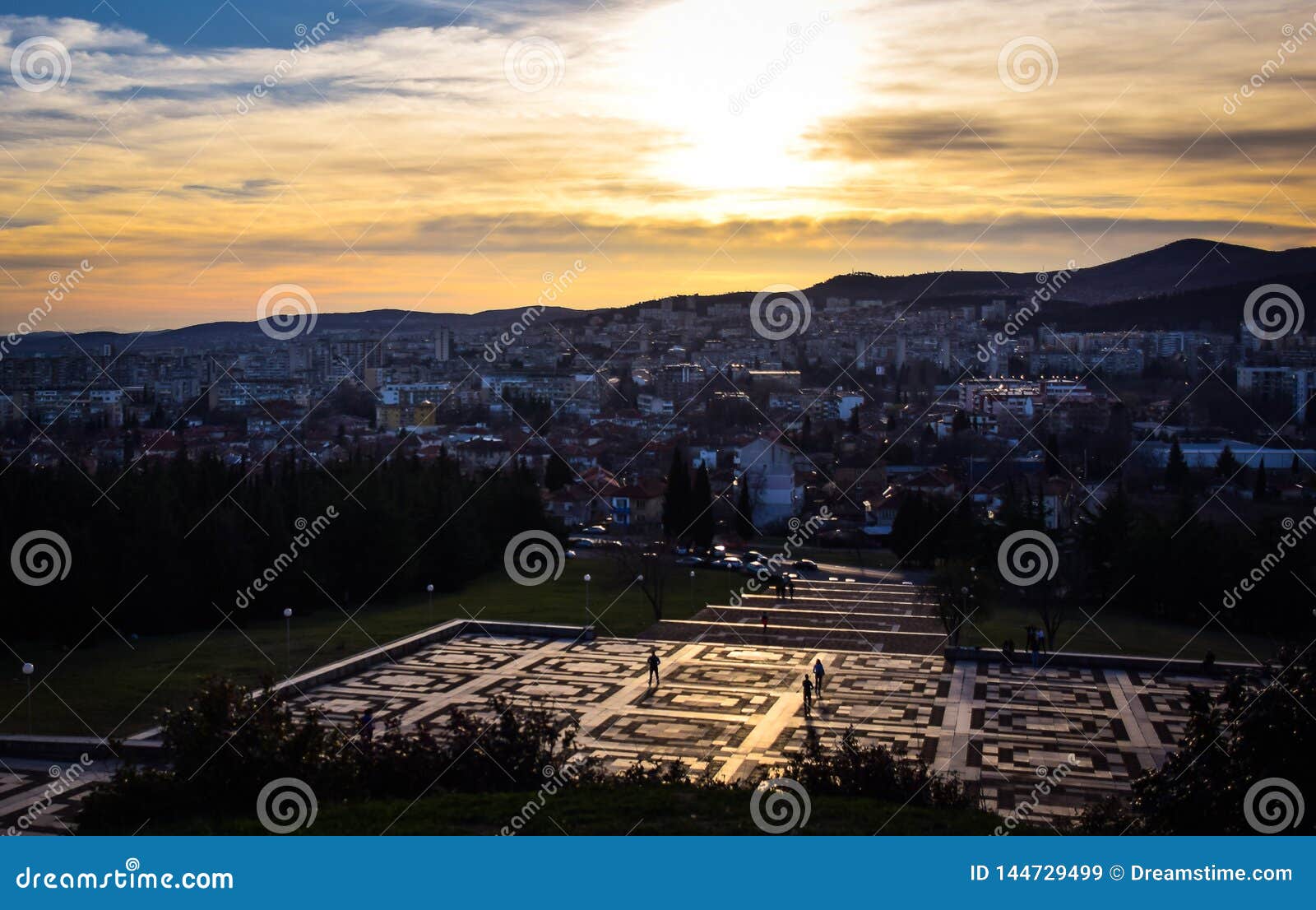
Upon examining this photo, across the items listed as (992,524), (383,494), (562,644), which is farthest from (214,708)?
(992,524)

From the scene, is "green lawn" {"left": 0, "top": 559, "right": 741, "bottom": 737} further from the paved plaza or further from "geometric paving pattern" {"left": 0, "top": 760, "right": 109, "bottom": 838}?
"geometric paving pattern" {"left": 0, "top": 760, "right": 109, "bottom": 838}

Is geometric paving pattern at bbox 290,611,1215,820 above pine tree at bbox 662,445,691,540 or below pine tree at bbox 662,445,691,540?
below

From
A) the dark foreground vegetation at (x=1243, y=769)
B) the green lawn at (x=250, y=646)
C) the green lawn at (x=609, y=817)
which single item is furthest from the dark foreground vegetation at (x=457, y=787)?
the green lawn at (x=250, y=646)

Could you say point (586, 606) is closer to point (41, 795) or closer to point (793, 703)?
point (793, 703)

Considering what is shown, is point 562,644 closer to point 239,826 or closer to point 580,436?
point 239,826

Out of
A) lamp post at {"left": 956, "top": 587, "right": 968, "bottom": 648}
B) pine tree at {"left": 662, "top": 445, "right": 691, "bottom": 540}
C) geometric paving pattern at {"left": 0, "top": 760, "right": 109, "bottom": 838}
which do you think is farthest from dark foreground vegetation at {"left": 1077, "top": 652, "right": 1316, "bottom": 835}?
pine tree at {"left": 662, "top": 445, "right": 691, "bottom": 540}

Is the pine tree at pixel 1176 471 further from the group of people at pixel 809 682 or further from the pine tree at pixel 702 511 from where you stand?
the group of people at pixel 809 682
